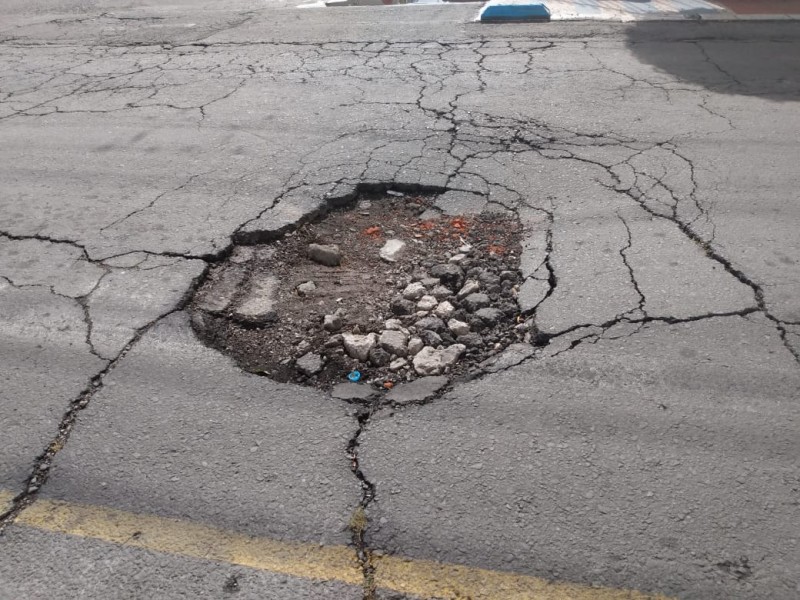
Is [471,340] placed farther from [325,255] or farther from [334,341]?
[325,255]

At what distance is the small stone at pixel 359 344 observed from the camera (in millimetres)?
3777

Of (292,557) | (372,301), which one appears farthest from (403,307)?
(292,557)

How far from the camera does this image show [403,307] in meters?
4.09

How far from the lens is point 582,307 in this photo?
4.02m

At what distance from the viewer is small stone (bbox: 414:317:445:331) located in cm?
393

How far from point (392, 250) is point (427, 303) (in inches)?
29.4

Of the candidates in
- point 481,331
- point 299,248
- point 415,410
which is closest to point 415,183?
point 299,248

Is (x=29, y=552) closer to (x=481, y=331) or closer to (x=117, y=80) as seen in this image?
(x=481, y=331)

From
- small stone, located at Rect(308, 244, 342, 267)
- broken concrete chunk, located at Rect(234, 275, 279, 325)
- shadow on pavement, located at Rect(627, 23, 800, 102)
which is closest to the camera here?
broken concrete chunk, located at Rect(234, 275, 279, 325)

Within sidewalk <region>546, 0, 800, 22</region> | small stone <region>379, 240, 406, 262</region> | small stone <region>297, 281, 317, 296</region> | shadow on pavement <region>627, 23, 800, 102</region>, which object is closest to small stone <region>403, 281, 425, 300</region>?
small stone <region>379, 240, 406, 262</region>

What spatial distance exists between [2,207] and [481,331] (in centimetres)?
433

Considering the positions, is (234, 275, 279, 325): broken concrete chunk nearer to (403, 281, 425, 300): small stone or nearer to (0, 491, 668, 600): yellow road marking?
(403, 281, 425, 300): small stone

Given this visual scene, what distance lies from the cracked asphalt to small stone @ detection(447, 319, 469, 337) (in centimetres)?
34

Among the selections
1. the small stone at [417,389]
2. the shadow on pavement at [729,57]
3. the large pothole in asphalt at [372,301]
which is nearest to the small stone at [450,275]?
the large pothole in asphalt at [372,301]
